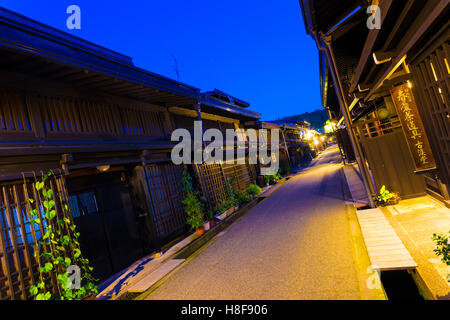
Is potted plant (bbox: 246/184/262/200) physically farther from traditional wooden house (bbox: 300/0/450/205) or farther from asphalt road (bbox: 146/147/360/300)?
traditional wooden house (bbox: 300/0/450/205)

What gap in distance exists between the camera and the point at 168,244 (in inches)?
359

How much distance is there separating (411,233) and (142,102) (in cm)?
996

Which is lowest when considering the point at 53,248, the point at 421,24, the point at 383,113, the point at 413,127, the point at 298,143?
the point at 53,248

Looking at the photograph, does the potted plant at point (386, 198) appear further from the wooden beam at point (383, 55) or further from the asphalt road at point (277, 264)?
the wooden beam at point (383, 55)

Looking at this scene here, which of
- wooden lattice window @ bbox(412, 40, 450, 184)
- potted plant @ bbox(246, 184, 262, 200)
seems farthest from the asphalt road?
potted plant @ bbox(246, 184, 262, 200)

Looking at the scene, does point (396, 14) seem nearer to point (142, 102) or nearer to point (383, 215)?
point (383, 215)

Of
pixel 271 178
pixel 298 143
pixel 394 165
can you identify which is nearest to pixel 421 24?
pixel 394 165

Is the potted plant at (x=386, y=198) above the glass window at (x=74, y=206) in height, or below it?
below

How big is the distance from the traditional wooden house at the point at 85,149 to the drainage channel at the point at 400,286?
22.9ft

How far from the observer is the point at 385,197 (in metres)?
8.38

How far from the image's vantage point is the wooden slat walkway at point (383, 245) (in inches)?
175

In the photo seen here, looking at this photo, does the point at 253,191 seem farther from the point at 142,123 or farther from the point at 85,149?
the point at 85,149

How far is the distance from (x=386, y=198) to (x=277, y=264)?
207 inches

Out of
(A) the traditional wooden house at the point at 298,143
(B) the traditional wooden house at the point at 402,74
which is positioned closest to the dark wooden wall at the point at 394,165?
(B) the traditional wooden house at the point at 402,74
